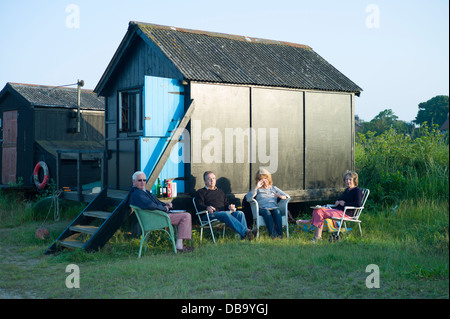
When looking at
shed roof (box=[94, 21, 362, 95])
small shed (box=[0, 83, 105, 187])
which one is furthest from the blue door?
small shed (box=[0, 83, 105, 187])

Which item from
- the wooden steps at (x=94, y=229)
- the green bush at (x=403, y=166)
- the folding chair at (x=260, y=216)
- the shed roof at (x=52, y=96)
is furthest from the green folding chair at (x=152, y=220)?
the shed roof at (x=52, y=96)

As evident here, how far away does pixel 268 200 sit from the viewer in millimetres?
9234

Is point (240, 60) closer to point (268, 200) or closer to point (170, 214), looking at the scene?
point (268, 200)

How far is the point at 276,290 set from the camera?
5633 mm

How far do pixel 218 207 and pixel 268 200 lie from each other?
0.96m

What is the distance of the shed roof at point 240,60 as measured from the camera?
32.7 feet

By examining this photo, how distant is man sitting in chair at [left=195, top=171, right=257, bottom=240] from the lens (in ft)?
28.2

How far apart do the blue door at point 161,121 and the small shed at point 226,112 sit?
19 mm

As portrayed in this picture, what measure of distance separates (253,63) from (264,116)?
1362mm

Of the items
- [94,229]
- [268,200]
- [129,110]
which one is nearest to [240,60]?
[129,110]

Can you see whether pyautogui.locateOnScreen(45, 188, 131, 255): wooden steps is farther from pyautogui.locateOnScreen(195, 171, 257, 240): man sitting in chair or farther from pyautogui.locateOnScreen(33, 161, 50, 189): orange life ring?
pyautogui.locateOnScreen(33, 161, 50, 189): orange life ring

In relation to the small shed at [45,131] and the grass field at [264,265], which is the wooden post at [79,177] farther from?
the small shed at [45,131]

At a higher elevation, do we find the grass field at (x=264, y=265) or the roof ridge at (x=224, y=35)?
the roof ridge at (x=224, y=35)

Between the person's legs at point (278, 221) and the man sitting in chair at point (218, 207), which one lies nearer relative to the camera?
the man sitting in chair at point (218, 207)
